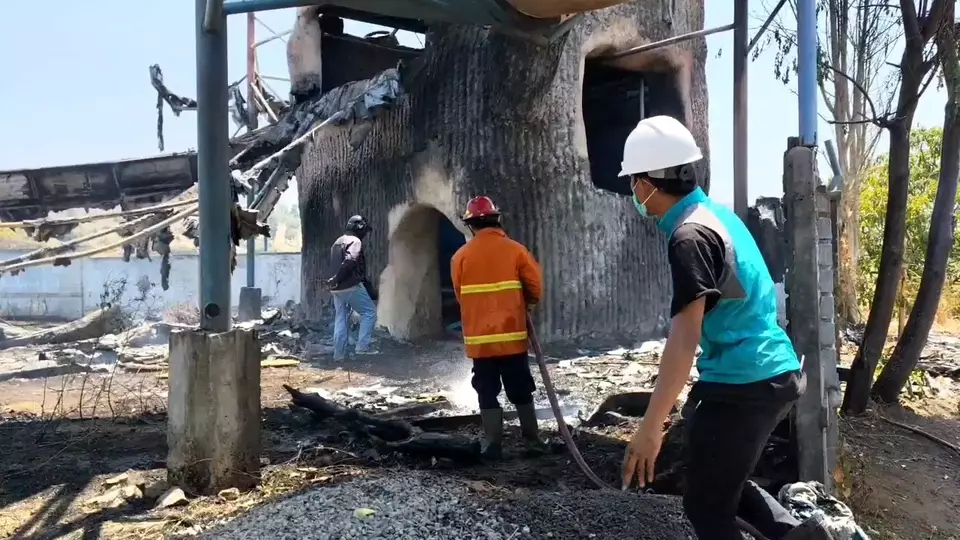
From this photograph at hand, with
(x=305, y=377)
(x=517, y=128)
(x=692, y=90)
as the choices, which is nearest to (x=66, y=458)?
(x=305, y=377)

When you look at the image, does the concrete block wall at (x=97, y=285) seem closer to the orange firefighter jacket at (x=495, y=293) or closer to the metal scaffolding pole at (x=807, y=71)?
the orange firefighter jacket at (x=495, y=293)

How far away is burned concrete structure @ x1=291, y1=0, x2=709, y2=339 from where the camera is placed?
9164 mm

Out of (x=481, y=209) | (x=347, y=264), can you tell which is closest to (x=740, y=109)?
(x=481, y=209)

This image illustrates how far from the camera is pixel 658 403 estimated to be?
228cm

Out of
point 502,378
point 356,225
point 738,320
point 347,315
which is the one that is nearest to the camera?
point 738,320

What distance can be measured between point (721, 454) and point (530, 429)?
2520 mm

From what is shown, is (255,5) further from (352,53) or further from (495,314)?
(352,53)

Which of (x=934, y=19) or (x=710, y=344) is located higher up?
(x=934, y=19)

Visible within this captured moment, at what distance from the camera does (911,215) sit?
50.8 feet

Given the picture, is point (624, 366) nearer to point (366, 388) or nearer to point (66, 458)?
point (366, 388)

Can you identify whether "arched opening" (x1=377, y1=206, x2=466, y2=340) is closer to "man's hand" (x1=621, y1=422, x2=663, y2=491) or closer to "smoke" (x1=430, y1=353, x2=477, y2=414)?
"smoke" (x1=430, y1=353, x2=477, y2=414)

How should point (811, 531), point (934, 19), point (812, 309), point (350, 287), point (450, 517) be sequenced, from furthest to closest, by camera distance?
point (350, 287) < point (934, 19) < point (812, 309) < point (450, 517) < point (811, 531)

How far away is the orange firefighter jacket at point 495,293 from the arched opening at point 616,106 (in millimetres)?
6147

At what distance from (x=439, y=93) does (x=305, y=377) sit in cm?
386
